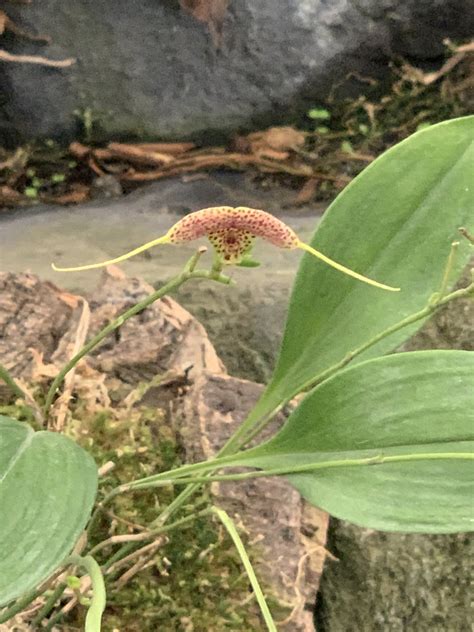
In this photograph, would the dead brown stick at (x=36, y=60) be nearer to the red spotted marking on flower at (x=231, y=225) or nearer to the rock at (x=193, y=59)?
the rock at (x=193, y=59)

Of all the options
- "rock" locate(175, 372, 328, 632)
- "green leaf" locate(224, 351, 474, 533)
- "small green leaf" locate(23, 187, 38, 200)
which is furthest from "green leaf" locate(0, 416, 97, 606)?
"small green leaf" locate(23, 187, 38, 200)

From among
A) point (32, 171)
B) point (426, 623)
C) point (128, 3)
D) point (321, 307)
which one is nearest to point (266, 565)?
point (426, 623)

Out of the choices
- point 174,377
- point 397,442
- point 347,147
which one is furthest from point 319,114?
point 397,442

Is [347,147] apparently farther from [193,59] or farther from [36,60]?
[36,60]

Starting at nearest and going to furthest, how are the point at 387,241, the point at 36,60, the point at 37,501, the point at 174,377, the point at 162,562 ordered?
the point at 37,501 < the point at 387,241 < the point at 162,562 < the point at 174,377 < the point at 36,60

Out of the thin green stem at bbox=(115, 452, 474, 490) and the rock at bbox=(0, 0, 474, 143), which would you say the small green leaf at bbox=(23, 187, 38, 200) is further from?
the thin green stem at bbox=(115, 452, 474, 490)

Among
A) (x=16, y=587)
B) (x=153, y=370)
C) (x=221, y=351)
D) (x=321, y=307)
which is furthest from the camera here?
(x=221, y=351)

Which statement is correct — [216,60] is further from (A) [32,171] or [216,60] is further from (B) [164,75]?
(A) [32,171]
